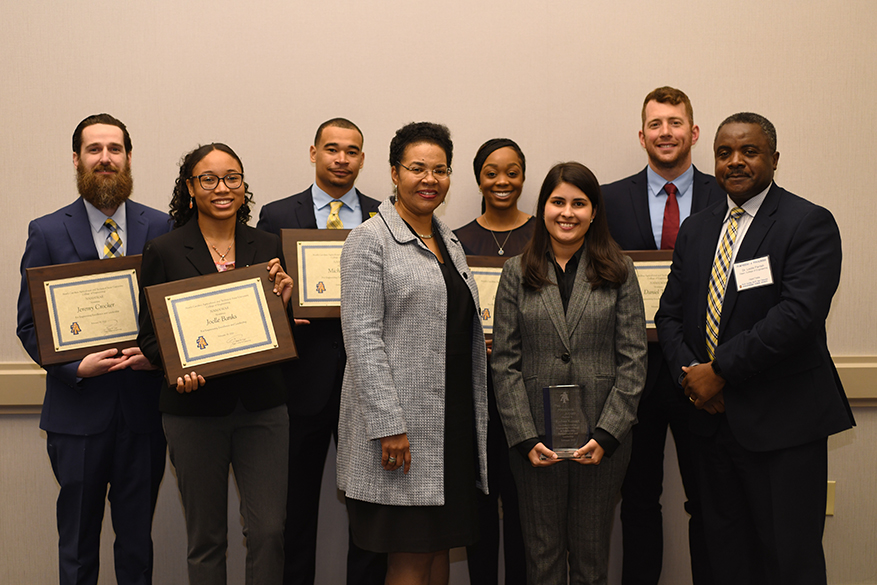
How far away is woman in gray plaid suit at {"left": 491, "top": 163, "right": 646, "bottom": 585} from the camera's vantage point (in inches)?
89.1

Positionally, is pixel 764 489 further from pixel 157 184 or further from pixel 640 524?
pixel 157 184

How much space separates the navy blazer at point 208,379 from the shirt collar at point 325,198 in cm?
77

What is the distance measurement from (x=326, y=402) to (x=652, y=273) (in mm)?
1658

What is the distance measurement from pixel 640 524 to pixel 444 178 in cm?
212

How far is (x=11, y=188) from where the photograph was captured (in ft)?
11.7

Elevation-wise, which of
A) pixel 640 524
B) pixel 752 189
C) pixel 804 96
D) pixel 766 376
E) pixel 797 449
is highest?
pixel 804 96

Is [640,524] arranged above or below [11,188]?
below

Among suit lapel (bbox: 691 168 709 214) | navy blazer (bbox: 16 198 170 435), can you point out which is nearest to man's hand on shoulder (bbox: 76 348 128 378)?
navy blazer (bbox: 16 198 170 435)

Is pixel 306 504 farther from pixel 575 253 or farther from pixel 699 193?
pixel 699 193

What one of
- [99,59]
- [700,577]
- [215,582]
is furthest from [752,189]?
[99,59]

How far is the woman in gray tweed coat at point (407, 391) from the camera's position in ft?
6.77

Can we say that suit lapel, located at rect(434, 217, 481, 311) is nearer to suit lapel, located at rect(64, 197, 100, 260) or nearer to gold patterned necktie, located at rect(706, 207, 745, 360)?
gold patterned necktie, located at rect(706, 207, 745, 360)

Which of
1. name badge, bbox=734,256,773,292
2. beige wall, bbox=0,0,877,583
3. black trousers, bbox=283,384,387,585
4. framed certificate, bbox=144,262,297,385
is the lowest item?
black trousers, bbox=283,384,387,585

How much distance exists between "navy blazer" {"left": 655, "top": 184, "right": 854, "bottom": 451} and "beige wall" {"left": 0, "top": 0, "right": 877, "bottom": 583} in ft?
5.08
